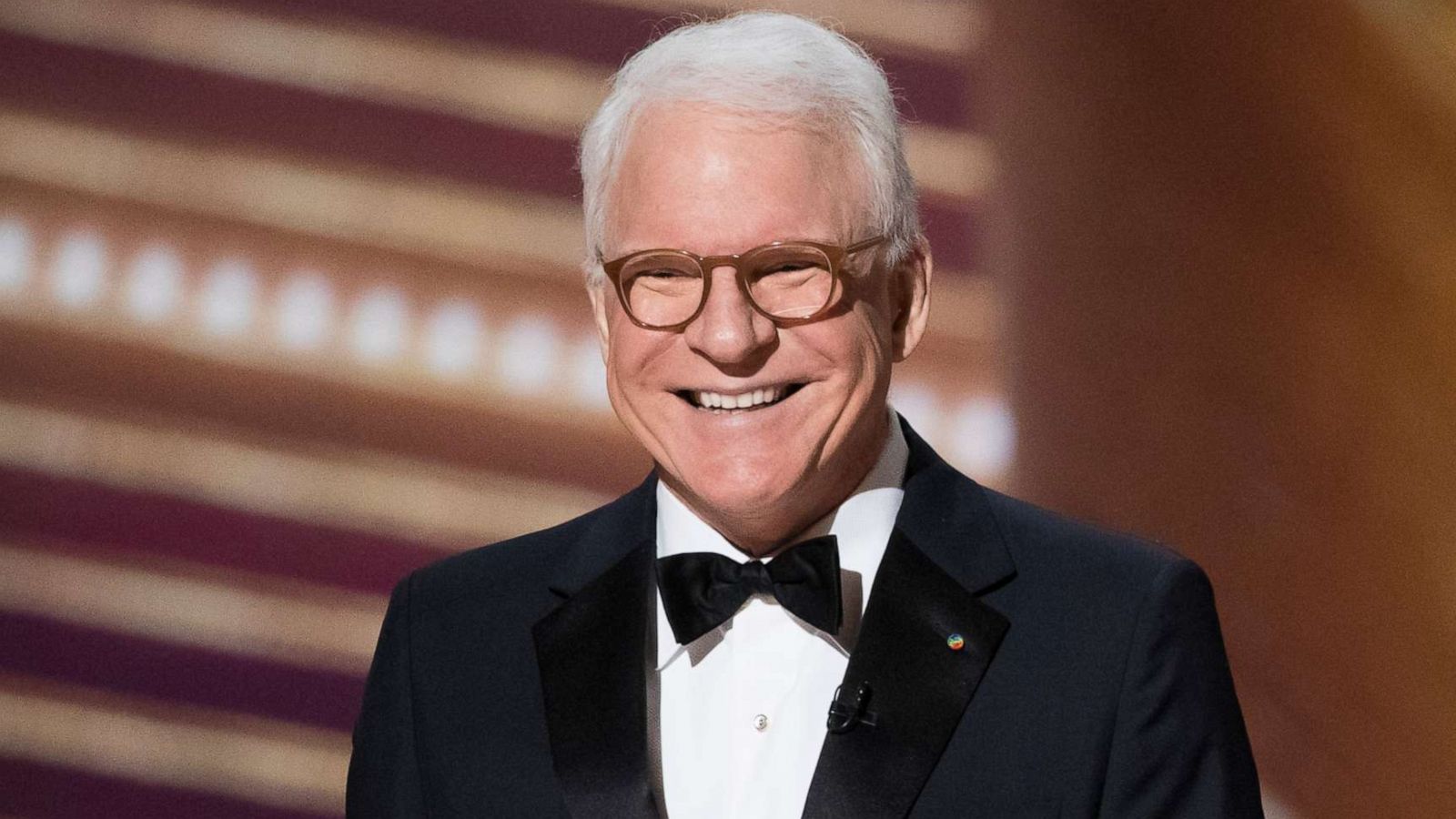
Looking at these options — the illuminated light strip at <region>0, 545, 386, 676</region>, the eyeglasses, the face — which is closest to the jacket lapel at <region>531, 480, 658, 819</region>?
the face

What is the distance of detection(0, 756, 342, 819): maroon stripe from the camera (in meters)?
2.79

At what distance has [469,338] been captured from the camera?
282cm

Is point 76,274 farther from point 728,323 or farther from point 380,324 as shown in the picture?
point 728,323

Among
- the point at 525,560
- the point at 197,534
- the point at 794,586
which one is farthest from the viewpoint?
the point at 197,534

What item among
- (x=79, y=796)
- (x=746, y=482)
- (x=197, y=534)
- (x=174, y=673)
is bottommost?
(x=79, y=796)

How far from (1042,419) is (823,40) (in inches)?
50.5

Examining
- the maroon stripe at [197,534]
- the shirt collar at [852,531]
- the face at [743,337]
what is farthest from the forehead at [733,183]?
the maroon stripe at [197,534]

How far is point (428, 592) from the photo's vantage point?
1.91 m

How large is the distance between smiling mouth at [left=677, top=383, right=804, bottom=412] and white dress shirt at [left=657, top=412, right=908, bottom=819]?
0.56ft

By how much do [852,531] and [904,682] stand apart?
18 cm

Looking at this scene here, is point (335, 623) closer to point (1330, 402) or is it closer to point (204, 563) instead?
point (204, 563)

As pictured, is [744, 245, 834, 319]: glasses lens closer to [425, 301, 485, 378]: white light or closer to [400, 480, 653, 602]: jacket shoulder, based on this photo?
[400, 480, 653, 602]: jacket shoulder

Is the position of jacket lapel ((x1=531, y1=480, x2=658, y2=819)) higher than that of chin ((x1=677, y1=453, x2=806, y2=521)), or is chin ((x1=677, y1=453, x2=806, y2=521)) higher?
chin ((x1=677, y1=453, x2=806, y2=521))

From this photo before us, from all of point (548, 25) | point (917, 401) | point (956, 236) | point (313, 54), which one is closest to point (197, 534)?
point (313, 54)
